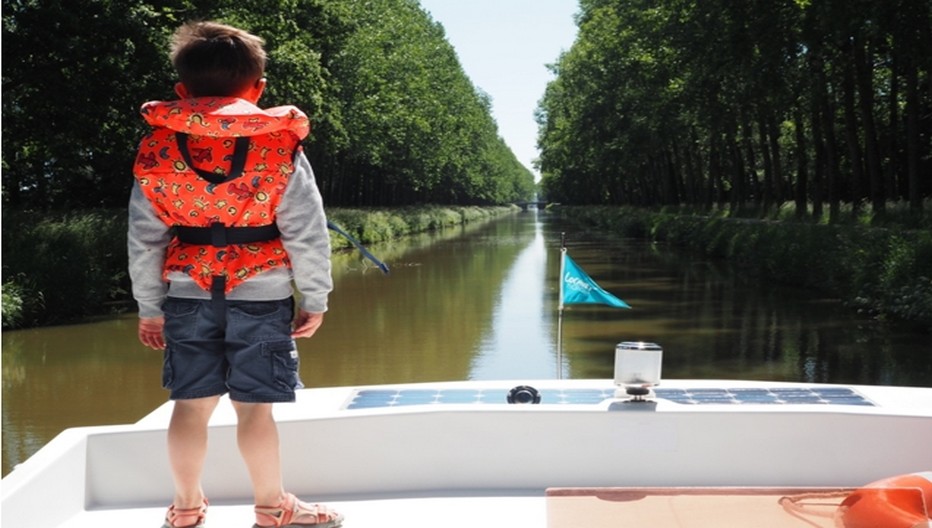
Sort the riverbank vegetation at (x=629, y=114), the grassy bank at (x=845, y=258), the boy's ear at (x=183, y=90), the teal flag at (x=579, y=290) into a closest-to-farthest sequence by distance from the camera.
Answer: the boy's ear at (x=183, y=90)
the teal flag at (x=579, y=290)
the grassy bank at (x=845, y=258)
the riverbank vegetation at (x=629, y=114)

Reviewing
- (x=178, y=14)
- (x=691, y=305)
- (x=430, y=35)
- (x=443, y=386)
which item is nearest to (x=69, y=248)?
(x=178, y=14)

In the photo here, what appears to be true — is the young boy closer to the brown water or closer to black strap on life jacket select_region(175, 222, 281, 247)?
black strap on life jacket select_region(175, 222, 281, 247)

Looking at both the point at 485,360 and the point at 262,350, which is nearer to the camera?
the point at 262,350

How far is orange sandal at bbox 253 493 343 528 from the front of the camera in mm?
3773

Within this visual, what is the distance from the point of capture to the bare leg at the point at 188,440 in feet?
12.1

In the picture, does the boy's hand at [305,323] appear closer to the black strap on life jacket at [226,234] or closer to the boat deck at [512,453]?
Result: the black strap on life jacket at [226,234]

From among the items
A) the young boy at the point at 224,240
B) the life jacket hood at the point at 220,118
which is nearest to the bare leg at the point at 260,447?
the young boy at the point at 224,240

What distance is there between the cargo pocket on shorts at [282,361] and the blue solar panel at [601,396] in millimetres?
1112

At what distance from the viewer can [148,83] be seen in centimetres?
2370

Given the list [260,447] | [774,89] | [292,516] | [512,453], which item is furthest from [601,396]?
[774,89]

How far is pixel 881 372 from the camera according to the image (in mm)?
12953

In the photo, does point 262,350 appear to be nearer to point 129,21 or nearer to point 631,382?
point 631,382

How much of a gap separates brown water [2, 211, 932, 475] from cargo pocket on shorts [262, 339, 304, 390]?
564 cm

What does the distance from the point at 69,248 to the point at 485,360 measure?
31.6 ft
